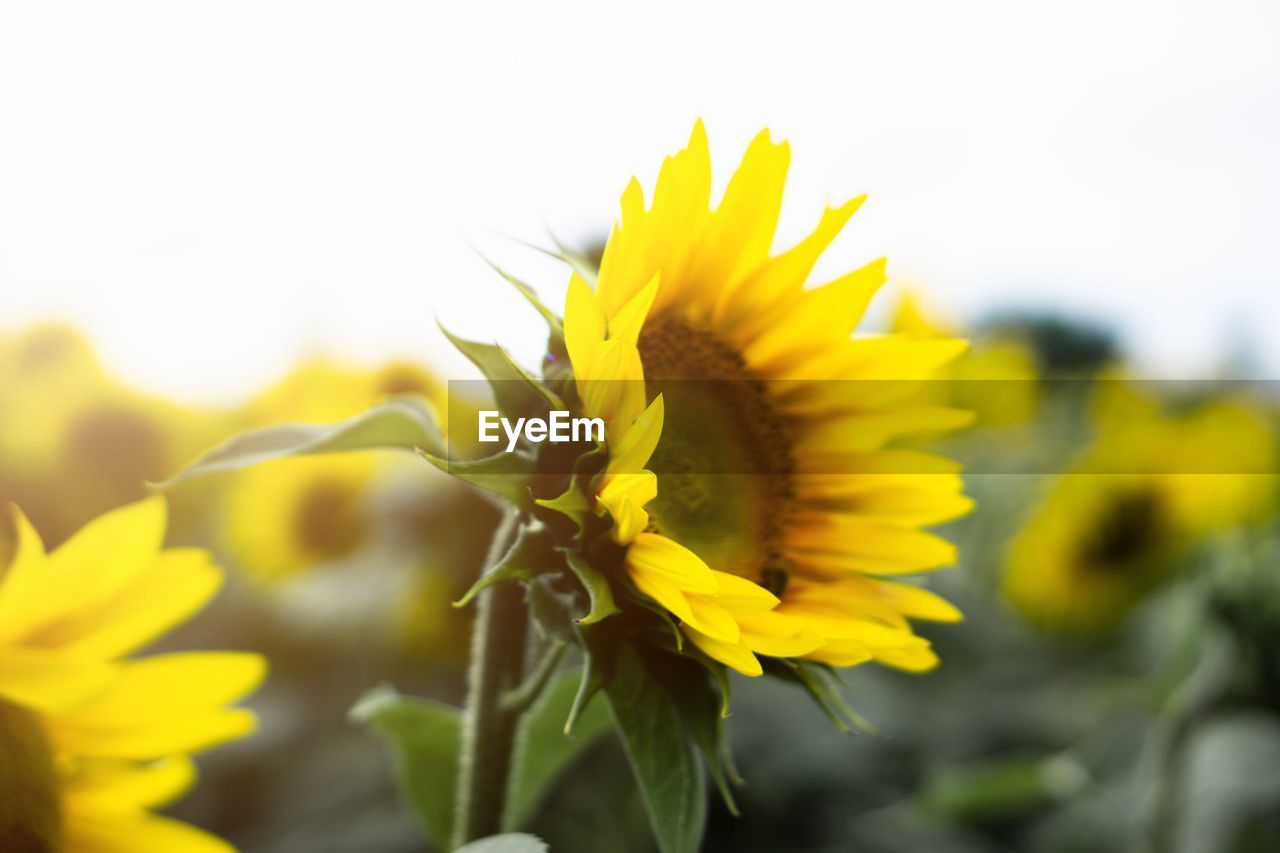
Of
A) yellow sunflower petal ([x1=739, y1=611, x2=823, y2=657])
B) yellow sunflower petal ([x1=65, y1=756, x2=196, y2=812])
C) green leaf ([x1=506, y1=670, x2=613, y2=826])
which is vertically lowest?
green leaf ([x1=506, y1=670, x2=613, y2=826])

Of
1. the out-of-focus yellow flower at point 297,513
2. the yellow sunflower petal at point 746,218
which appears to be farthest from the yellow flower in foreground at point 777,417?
the out-of-focus yellow flower at point 297,513

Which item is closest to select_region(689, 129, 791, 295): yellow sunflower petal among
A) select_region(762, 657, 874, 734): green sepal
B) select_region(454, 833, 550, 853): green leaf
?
select_region(762, 657, 874, 734): green sepal

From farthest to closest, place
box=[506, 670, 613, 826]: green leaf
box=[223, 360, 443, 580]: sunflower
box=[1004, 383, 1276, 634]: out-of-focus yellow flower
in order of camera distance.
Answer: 1. box=[1004, 383, 1276, 634]: out-of-focus yellow flower
2. box=[223, 360, 443, 580]: sunflower
3. box=[506, 670, 613, 826]: green leaf

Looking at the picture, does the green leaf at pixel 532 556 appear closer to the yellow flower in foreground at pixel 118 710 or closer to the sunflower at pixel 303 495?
the yellow flower in foreground at pixel 118 710

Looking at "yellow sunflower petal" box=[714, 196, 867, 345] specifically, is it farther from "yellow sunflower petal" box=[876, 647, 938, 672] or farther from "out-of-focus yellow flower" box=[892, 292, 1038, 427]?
"out-of-focus yellow flower" box=[892, 292, 1038, 427]

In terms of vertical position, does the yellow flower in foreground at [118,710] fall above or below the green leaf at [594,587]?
below

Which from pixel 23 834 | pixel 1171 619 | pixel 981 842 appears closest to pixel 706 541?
pixel 23 834
